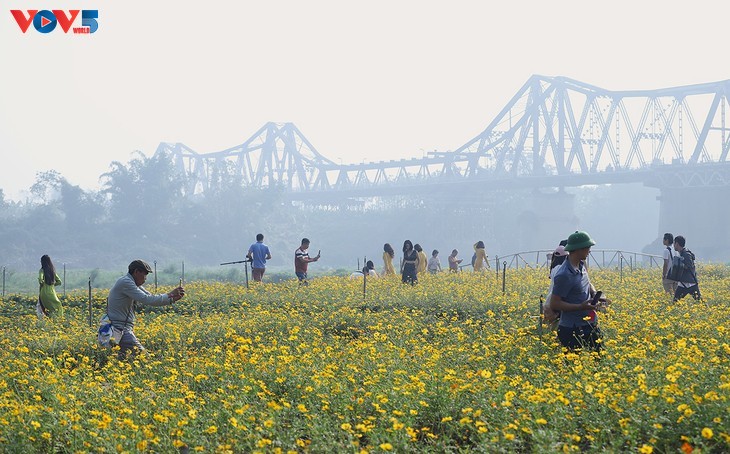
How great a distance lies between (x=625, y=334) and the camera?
29.7 feet

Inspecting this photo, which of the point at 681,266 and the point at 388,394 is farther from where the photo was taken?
the point at 681,266

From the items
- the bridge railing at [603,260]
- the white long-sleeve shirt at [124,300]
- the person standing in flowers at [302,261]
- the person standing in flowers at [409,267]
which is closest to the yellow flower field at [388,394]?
the white long-sleeve shirt at [124,300]

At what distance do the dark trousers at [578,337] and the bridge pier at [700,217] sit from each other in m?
50.5

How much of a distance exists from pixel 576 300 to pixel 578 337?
1.26 feet

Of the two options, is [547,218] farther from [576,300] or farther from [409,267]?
[576,300]

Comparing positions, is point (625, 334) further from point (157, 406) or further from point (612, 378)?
point (157, 406)

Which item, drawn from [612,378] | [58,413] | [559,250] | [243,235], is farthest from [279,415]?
[243,235]

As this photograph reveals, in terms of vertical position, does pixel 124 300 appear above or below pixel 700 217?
above

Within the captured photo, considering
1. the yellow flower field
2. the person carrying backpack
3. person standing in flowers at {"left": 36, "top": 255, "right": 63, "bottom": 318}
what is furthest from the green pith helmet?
person standing in flowers at {"left": 36, "top": 255, "right": 63, "bottom": 318}

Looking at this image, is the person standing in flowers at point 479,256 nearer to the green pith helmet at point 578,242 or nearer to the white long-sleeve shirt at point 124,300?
the white long-sleeve shirt at point 124,300

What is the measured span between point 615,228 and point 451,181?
3426cm

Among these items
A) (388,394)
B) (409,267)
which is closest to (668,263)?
(409,267)

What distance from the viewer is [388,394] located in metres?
6.21

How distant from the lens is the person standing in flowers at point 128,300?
28.3 ft
